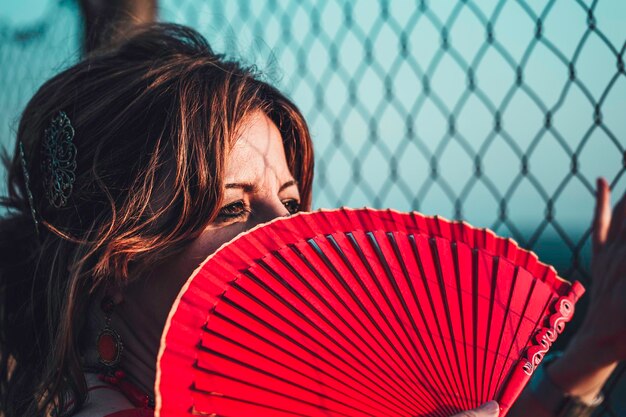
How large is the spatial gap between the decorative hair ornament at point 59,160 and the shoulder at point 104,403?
1.10 feet

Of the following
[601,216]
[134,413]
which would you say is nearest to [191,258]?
[134,413]

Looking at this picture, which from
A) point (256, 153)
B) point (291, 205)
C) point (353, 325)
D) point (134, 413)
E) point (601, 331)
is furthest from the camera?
point (291, 205)

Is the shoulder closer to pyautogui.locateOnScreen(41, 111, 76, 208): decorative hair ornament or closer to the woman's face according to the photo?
the woman's face

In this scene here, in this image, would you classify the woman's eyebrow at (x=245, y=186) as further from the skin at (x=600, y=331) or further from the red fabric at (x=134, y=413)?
the skin at (x=600, y=331)

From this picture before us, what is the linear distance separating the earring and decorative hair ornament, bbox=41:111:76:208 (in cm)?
21

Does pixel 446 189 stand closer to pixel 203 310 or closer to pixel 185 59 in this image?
pixel 185 59

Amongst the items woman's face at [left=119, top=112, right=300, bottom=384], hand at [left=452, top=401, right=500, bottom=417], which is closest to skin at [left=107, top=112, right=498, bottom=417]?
woman's face at [left=119, top=112, right=300, bottom=384]

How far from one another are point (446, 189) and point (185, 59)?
66 centimetres

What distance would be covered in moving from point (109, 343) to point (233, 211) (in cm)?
31

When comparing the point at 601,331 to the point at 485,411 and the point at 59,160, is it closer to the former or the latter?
the point at 485,411

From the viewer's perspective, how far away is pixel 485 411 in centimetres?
84

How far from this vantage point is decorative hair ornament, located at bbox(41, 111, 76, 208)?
1273 millimetres

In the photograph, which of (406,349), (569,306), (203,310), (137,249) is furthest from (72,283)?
(569,306)

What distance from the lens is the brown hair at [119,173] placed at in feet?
3.86
